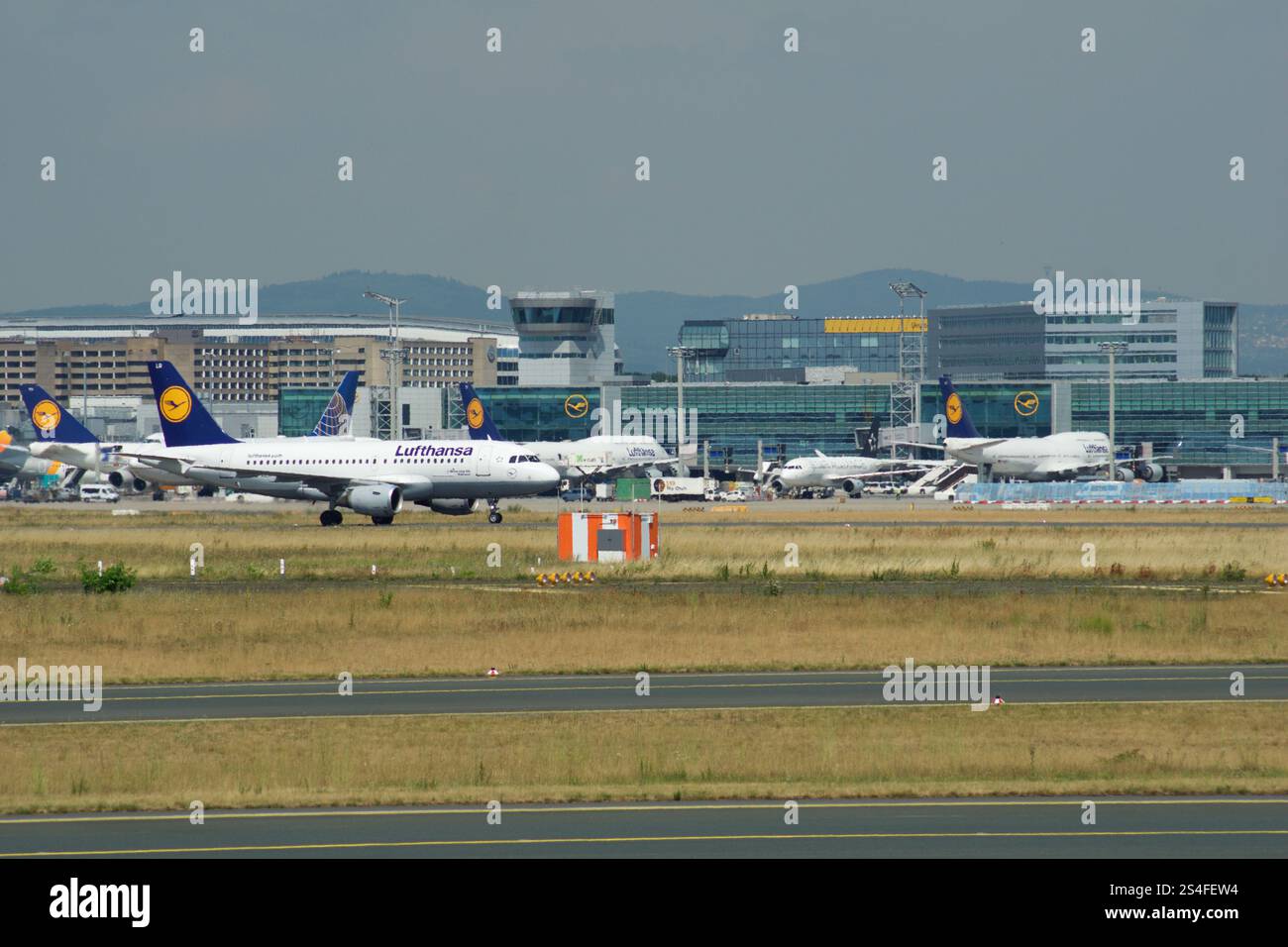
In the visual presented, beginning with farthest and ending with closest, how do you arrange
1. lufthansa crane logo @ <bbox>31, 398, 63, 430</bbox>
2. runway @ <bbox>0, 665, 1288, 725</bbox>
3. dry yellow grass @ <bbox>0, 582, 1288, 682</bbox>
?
lufthansa crane logo @ <bbox>31, 398, 63, 430</bbox>, dry yellow grass @ <bbox>0, 582, 1288, 682</bbox>, runway @ <bbox>0, 665, 1288, 725</bbox>

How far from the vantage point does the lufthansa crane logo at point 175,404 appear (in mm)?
93312

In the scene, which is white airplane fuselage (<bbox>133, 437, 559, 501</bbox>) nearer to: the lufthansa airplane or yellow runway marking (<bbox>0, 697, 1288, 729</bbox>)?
yellow runway marking (<bbox>0, 697, 1288, 729</bbox>)

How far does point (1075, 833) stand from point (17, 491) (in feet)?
463

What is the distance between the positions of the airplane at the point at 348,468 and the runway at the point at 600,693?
49.9 meters

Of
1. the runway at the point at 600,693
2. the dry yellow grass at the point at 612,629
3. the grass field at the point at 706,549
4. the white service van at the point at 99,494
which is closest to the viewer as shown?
the runway at the point at 600,693

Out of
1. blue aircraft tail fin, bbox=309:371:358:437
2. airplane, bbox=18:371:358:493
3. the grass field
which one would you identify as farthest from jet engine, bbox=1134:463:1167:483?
airplane, bbox=18:371:358:493

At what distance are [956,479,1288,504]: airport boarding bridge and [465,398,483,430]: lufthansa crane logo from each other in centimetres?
5983

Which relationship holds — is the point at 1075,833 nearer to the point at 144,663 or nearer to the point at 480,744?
the point at 480,744

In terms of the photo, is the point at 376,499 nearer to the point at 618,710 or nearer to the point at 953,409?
the point at 618,710

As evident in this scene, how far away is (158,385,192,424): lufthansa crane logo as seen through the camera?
306 feet

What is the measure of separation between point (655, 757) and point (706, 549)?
42.3 meters

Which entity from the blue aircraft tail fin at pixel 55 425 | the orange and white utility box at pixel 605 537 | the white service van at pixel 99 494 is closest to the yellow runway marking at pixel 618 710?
the orange and white utility box at pixel 605 537

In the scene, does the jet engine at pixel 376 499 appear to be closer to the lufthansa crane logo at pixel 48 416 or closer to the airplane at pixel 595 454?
the lufthansa crane logo at pixel 48 416
